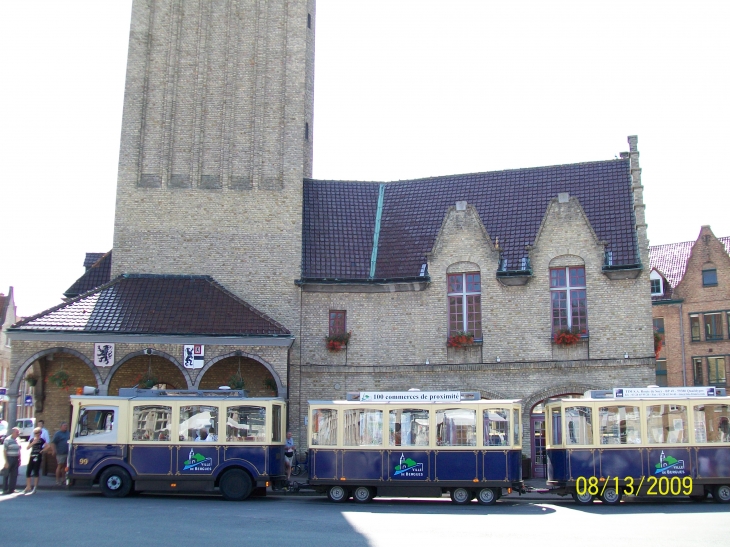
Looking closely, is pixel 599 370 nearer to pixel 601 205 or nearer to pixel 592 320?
pixel 592 320

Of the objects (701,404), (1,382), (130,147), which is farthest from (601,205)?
(1,382)

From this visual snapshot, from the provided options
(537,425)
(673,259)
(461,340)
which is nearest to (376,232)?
(461,340)

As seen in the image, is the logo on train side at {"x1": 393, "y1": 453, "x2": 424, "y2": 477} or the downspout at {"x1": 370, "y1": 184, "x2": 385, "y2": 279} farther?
the downspout at {"x1": 370, "y1": 184, "x2": 385, "y2": 279}

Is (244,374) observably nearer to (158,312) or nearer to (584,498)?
(158,312)

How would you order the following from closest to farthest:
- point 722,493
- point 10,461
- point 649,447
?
point 722,493
point 649,447
point 10,461

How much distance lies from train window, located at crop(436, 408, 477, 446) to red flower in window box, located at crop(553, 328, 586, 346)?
295 inches

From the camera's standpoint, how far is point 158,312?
1050 inches

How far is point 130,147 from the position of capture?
3030 centimetres

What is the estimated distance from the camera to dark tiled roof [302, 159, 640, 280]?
28203 mm

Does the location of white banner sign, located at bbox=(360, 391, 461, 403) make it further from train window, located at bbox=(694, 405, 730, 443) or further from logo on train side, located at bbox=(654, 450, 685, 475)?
train window, located at bbox=(694, 405, 730, 443)

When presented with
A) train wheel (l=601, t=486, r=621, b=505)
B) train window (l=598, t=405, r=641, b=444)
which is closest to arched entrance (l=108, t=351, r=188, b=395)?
train window (l=598, t=405, r=641, b=444)

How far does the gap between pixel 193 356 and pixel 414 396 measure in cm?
836

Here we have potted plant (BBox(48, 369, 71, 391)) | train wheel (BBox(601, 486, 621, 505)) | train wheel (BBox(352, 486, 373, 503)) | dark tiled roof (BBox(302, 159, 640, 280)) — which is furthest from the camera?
dark tiled roof (BBox(302, 159, 640, 280))

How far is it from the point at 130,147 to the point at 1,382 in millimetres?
53114
